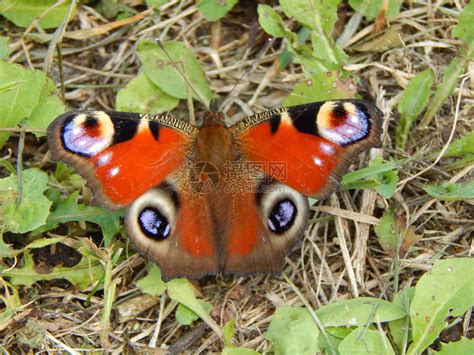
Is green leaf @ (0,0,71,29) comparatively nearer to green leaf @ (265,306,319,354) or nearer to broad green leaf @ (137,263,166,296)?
broad green leaf @ (137,263,166,296)

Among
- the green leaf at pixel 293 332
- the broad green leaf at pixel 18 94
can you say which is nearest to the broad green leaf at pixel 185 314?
the green leaf at pixel 293 332

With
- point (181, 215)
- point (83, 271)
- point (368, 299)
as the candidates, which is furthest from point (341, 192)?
point (83, 271)

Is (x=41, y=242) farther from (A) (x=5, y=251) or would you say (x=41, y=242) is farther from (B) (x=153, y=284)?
(B) (x=153, y=284)

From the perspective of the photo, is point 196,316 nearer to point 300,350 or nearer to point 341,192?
point 300,350

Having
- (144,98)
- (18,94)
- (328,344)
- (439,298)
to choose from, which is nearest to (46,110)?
(18,94)

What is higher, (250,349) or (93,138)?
(93,138)
